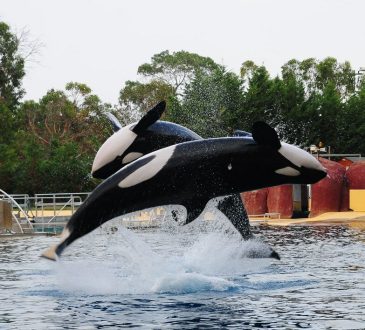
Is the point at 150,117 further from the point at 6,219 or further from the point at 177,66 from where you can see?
the point at 177,66

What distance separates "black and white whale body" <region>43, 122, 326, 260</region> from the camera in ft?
39.1

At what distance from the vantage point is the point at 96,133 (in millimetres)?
72250

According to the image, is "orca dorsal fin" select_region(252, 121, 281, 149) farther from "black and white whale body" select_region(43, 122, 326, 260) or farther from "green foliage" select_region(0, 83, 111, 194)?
"green foliage" select_region(0, 83, 111, 194)

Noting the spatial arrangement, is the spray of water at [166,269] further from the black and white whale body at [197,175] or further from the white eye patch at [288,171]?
the white eye patch at [288,171]

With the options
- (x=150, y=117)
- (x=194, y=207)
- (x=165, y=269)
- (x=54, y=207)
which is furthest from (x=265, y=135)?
(x=54, y=207)

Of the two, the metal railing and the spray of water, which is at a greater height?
the metal railing

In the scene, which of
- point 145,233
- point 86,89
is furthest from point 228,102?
point 145,233

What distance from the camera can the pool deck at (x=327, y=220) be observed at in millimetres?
32688

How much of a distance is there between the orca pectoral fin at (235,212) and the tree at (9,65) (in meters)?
44.1

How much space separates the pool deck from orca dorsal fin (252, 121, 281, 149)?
66.3 ft

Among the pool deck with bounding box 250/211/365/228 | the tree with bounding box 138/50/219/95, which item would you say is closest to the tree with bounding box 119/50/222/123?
the tree with bounding box 138/50/219/95

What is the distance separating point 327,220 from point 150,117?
2070 centimetres

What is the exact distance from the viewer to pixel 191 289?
13508 mm

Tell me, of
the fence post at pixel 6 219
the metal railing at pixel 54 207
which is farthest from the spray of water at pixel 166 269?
the metal railing at pixel 54 207
